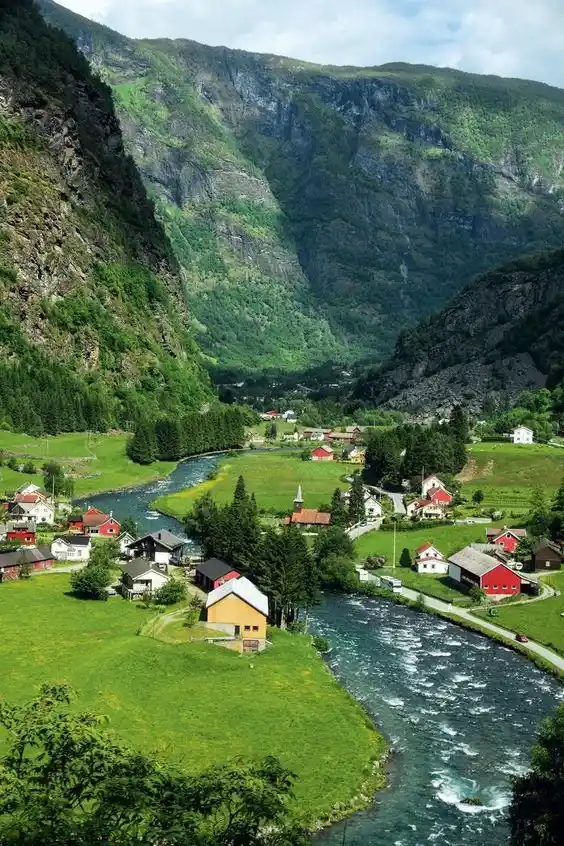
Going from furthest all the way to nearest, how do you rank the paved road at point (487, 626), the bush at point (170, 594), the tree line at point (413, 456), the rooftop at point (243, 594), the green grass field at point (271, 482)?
1. the tree line at point (413, 456)
2. the green grass field at point (271, 482)
3. the bush at point (170, 594)
4. the rooftop at point (243, 594)
5. the paved road at point (487, 626)

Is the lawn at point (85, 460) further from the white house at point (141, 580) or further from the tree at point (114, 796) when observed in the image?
the tree at point (114, 796)

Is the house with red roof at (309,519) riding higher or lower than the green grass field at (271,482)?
higher

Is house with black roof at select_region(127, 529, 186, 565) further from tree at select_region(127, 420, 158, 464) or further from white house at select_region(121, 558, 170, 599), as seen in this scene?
tree at select_region(127, 420, 158, 464)

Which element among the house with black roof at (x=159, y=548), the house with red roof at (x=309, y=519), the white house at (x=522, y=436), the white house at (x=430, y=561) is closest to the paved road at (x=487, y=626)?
the white house at (x=430, y=561)

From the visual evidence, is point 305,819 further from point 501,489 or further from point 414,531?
point 501,489

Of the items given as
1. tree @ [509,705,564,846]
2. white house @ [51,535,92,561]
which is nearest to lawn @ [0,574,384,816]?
tree @ [509,705,564,846]

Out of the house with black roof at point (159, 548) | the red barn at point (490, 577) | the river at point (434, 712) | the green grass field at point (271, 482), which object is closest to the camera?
the river at point (434, 712)
